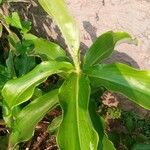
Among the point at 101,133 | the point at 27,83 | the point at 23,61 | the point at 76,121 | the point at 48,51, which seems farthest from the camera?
the point at 23,61

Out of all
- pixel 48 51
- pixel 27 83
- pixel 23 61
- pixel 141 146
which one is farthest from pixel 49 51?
pixel 141 146

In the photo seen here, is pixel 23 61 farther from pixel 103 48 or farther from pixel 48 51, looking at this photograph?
pixel 103 48

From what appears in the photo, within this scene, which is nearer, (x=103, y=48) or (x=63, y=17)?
(x=63, y=17)

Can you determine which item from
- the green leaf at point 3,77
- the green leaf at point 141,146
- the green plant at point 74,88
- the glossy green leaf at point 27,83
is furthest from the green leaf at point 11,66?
the green leaf at point 141,146

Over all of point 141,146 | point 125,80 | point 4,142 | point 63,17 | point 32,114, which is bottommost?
point 141,146

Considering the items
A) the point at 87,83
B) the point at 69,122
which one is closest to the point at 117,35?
the point at 87,83

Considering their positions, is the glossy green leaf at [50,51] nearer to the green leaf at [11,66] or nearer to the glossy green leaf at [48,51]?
the glossy green leaf at [48,51]

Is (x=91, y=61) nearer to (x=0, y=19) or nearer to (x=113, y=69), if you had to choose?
(x=113, y=69)

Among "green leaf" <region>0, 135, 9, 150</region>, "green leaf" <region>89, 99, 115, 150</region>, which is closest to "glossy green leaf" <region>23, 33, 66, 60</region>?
"green leaf" <region>89, 99, 115, 150</region>
